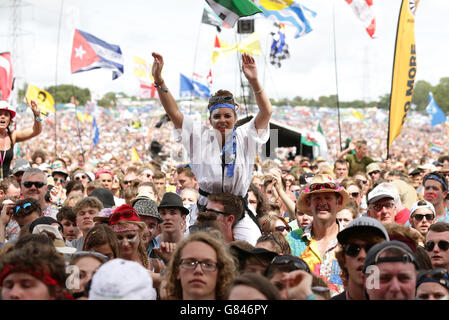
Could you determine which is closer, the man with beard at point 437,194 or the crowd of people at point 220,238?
the crowd of people at point 220,238

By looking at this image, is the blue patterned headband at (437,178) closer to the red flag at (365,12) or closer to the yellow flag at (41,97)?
the red flag at (365,12)

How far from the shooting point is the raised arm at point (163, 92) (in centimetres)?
440

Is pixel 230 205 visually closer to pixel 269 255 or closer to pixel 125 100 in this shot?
pixel 269 255

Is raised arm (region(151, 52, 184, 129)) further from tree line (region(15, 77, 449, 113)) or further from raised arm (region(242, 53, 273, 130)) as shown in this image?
tree line (region(15, 77, 449, 113))

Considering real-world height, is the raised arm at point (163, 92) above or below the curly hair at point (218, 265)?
above

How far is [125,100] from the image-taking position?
10731 centimetres

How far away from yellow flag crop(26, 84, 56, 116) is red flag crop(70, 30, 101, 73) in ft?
9.56

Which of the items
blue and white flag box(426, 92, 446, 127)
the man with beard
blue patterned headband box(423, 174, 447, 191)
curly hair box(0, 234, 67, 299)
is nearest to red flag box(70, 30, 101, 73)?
blue patterned headband box(423, 174, 447, 191)

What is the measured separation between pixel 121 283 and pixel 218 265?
0.77 meters

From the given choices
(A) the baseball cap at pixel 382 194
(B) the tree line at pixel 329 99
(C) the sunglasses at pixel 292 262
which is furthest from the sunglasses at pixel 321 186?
(B) the tree line at pixel 329 99

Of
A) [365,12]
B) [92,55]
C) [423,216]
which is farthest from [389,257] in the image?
[92,55]

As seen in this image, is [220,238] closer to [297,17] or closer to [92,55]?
[297,17]

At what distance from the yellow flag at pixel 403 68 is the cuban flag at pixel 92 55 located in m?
7.42
